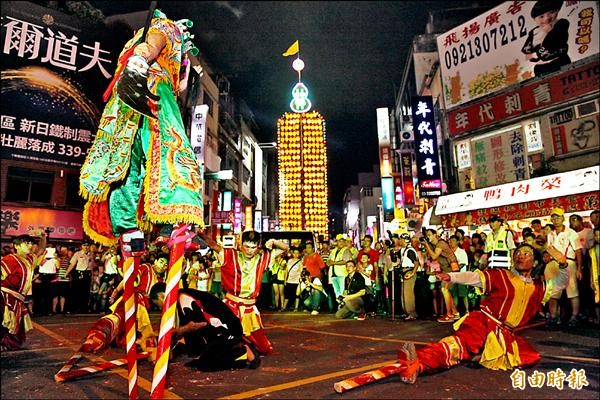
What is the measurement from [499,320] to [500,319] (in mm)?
15

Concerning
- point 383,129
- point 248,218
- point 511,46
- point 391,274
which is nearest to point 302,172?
point 248,218

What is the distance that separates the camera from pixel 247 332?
15.6ft

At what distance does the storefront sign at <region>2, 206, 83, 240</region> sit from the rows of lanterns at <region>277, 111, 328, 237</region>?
37874 millimetres

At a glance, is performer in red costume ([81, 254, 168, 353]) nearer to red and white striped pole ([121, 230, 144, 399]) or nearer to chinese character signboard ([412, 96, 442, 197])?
red and white striped pole ([121, 230, 144, 399])

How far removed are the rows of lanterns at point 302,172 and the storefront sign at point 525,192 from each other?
40.4 metres

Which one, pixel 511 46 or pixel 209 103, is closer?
pixel 511 46

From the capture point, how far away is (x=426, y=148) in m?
20.7

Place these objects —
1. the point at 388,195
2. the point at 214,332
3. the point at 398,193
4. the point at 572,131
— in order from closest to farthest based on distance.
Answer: the point at 214,332 → the point at 572,131 → the point at 398,193 → the point at 388,195

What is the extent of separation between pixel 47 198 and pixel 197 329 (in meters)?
21.6

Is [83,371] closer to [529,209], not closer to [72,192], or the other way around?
[529,209]

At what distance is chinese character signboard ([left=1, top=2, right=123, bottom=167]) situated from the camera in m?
18.3

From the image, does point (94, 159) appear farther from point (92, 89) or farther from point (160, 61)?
point (92, 89)

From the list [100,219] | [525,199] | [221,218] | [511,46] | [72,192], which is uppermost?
[511,46]

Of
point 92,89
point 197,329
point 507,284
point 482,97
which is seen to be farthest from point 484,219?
point 92,89
